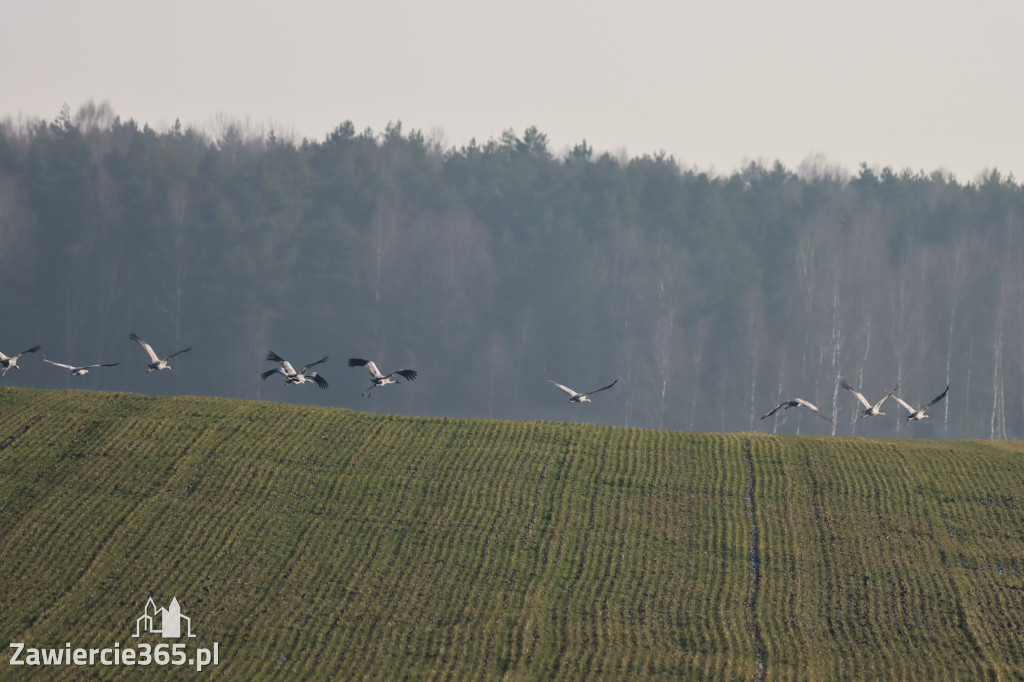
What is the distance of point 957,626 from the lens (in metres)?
34.9

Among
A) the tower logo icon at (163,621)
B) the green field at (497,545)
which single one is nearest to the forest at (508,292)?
the green field at (497,545)

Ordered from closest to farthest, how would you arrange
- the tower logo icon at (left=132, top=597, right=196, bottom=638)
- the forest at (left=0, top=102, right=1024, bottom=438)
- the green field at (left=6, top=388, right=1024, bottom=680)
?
1. the green field at (left=6, top=388, right=1024, bottom=680)
2. the tower logo icon at (left=132, top=597, right=196, bottom=638)
3. the forest at (left=0, top=102, right=1024, bottom=438)

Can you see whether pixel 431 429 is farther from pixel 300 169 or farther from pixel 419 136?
pixel 419 136

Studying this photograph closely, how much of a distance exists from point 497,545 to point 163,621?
1161 centimetres

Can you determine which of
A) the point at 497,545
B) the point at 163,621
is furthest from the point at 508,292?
the point at 163,621

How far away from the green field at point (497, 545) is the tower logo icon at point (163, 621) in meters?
0.32

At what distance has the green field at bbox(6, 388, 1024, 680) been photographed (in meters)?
33.3

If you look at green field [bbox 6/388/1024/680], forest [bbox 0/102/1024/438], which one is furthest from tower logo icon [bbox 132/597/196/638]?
forest [bbox 0/102/1024/438]

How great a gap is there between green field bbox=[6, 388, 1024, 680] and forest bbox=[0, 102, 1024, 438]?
5270cm

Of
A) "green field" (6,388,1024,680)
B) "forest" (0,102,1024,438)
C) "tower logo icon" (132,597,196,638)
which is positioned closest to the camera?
"green field" (6,388,1024,680)

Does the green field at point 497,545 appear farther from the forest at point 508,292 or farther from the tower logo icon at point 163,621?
the forest at point 508,292

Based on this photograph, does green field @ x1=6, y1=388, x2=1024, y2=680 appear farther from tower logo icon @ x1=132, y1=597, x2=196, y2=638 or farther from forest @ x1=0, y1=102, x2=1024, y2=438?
forest @ x1=0, y1=102, x2=1024, y2=438

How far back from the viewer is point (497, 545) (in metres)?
39.1

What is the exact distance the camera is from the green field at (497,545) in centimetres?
3331
